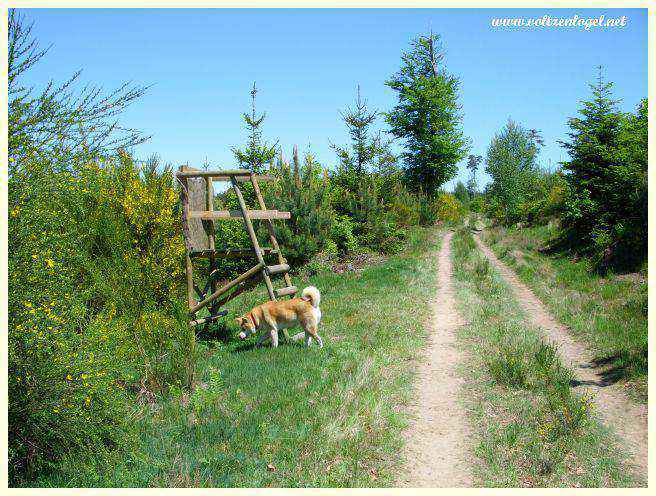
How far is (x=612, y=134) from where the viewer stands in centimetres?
2056

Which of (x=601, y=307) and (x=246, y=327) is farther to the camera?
(x=601, y=307)

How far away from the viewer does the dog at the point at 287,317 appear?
29.4 feet

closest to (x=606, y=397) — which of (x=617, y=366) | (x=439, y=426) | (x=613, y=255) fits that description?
(x=617, y=366)

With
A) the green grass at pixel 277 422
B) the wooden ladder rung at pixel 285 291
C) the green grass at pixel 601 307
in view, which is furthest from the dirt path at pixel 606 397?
the wooden ladder rung at pixel 285 291

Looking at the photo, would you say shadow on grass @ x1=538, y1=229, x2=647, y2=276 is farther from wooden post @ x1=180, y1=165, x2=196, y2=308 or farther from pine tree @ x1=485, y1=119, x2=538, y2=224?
pine tree @ x1=485, y1=119, x2=538, y2=224

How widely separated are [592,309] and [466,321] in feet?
10.3

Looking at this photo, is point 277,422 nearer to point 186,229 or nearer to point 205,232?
point 186,229

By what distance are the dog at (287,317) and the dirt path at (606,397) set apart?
441 cm

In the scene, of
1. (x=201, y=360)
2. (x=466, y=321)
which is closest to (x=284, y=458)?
(x=201, y=360)

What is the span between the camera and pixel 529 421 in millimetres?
6586

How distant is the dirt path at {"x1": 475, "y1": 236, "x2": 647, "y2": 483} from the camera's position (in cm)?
636

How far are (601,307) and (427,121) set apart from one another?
97.7 ft

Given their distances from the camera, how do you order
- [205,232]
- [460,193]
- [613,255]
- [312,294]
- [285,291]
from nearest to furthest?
[312,294] → [285,291] → [205,232] → [613,255] → [460,193]

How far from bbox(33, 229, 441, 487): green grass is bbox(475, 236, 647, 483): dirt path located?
2698mm
